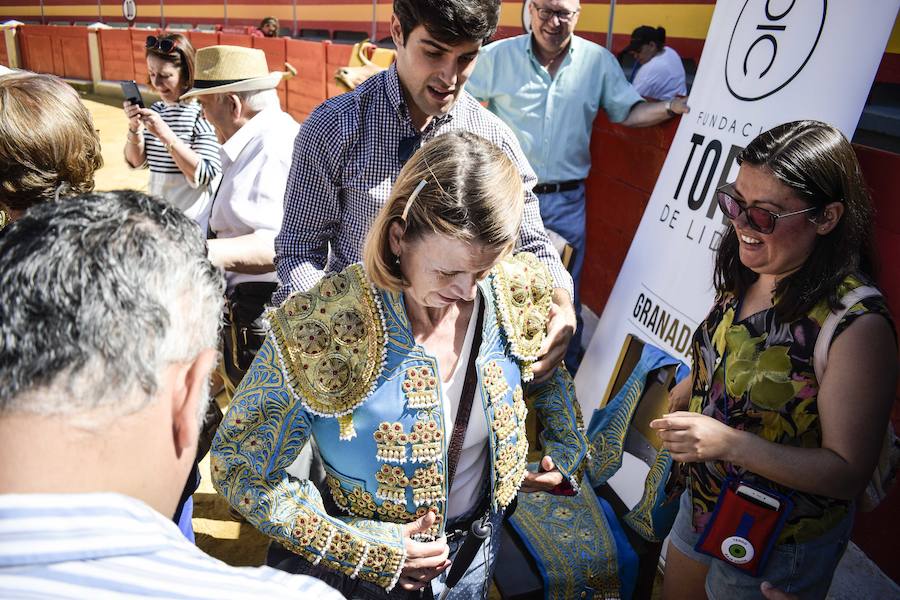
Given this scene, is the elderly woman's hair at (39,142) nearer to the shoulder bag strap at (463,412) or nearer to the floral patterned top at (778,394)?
the shoulder bag strap at (463,412)

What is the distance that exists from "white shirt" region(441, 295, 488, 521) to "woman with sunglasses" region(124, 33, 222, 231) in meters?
1.81

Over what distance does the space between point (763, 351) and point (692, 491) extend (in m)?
0.43

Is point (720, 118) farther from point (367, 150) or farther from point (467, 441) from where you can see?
point (467, 441)

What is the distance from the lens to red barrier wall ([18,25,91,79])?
20.6 meters

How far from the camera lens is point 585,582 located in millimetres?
1816

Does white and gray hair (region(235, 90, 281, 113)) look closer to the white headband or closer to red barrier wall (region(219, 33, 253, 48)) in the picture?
the white headband

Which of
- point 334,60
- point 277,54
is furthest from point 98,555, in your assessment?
point 277,54

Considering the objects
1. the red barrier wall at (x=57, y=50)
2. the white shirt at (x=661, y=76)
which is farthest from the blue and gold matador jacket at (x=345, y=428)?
the red barrier wall at (x=57, y=50)

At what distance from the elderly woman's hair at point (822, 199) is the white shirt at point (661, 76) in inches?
140

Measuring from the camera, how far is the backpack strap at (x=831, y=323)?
1452 millimetres

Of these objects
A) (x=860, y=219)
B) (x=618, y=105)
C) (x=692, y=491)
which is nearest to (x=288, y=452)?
(x=692, y=491)

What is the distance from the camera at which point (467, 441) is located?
1.53 m

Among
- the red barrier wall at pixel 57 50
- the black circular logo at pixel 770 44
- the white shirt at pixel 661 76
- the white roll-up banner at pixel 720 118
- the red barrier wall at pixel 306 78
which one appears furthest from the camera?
the red barrier wall at pixel 57 50

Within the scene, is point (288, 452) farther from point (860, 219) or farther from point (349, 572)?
point (860, 219)
